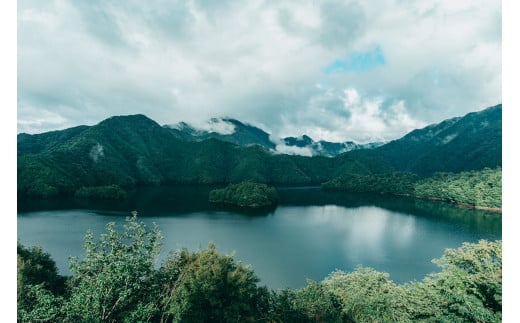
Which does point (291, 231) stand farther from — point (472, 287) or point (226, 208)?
point (472, 287)

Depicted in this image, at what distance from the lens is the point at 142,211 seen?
8181 centimetres

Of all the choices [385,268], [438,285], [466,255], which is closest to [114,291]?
[438,285]

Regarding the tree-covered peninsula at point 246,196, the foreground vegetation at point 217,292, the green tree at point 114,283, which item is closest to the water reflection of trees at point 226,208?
the tree-covered peninsula at point 246,196

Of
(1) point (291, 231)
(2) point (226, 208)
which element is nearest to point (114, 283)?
(1) point (291, 231)

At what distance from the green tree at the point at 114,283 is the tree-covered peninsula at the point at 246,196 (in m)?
81.9

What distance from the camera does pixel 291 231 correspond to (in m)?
66.0

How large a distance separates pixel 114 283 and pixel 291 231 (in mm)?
57022

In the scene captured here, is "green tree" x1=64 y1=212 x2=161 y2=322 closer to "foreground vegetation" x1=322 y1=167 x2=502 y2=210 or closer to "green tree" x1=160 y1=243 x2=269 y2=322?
"green tree" x1=160 y1=243 x2=269 y2=322

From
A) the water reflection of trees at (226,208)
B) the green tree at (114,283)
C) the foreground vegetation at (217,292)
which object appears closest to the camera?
the green tree at (114,283)

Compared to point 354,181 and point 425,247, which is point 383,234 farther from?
point 354,181

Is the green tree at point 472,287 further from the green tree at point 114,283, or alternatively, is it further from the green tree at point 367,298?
the green tree at point 114,283

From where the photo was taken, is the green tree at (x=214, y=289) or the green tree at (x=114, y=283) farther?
the green tree at (x=214, y=289)

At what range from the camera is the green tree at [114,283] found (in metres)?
10.3

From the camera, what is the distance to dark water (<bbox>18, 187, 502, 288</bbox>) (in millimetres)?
44875
